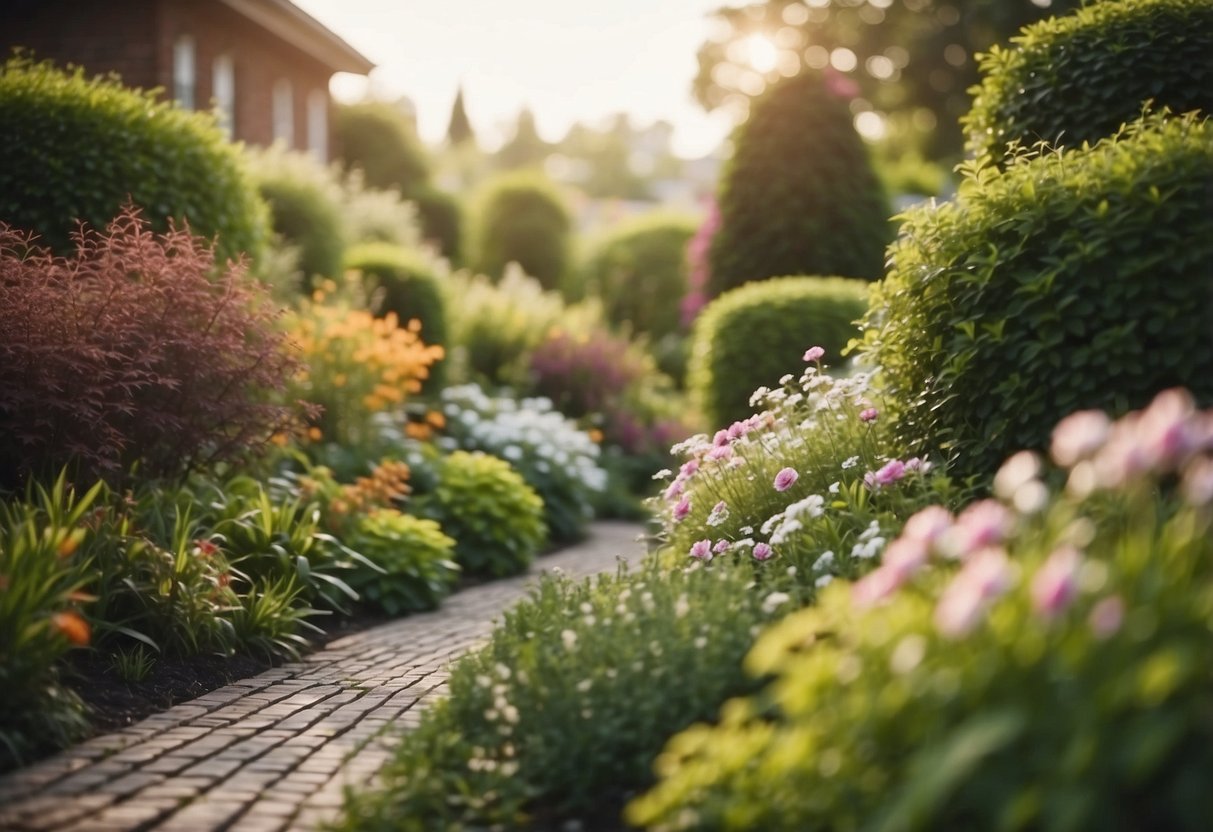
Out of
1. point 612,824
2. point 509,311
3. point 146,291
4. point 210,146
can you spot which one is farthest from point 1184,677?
point 509,311

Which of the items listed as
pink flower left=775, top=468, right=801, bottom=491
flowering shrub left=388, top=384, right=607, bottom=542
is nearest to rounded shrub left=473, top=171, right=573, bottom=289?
flowering shrub left=388, top=384, right=607, bottom=542

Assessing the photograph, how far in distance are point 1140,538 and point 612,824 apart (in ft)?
5.67

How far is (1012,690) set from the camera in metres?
2.57

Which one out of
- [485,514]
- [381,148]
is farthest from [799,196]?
[381,148]

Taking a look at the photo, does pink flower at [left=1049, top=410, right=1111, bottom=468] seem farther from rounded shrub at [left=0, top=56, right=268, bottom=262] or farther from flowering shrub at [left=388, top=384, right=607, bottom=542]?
flowering shrub at [left=388, top=384, right=607, bottom=542]

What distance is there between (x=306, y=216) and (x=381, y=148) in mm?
13387

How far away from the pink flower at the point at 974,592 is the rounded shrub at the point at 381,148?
24.2 m

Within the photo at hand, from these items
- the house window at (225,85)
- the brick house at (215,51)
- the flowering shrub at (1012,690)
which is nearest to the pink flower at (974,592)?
the flowering shrub at (1012,690)

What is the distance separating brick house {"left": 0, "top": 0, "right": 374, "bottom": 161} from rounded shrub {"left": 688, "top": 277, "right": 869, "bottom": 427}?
521 centimetres

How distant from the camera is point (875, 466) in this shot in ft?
17.3

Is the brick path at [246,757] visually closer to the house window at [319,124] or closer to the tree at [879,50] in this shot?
the house window at [319,124]

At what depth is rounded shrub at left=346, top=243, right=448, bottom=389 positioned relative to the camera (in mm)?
12641

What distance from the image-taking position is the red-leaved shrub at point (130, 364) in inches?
221

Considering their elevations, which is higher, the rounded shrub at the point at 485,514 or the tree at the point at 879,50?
the tree at the point at 879,50
